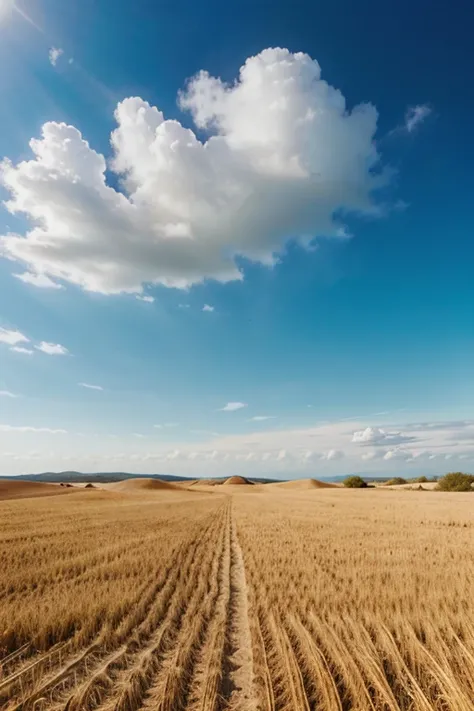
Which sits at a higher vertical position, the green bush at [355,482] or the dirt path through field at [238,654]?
the green bush at [355,482]

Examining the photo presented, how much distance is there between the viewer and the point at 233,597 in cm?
1027

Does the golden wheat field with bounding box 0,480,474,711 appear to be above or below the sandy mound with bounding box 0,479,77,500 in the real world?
below

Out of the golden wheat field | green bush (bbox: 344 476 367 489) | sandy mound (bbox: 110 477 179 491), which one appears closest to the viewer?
the golden wheat field

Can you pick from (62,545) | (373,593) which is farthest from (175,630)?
(62,545)

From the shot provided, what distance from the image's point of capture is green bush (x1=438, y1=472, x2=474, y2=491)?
93875 mm

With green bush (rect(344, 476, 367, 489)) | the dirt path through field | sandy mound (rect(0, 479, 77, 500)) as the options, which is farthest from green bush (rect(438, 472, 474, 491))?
the dirt path through field

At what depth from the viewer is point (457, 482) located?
315 ft

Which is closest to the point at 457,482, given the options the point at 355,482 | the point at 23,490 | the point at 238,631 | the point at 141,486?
the point at 355,482

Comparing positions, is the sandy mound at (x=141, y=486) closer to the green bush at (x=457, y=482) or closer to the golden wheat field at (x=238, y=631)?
the green bush at (x=457, y=482)

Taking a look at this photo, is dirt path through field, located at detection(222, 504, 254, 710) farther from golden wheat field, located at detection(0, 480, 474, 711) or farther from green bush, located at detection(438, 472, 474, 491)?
green bush, located at detection(438, 472, 474, 491)

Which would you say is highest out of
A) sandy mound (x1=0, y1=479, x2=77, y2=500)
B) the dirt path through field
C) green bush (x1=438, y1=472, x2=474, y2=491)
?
green bush (x1=438, y1=472, x2=474, y2=491)

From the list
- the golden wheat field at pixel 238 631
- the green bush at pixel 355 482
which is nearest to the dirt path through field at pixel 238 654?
the golden wheat field at pixel 238 631

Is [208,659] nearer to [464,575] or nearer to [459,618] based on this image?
[459,618]

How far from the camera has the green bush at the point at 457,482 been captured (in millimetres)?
93875
